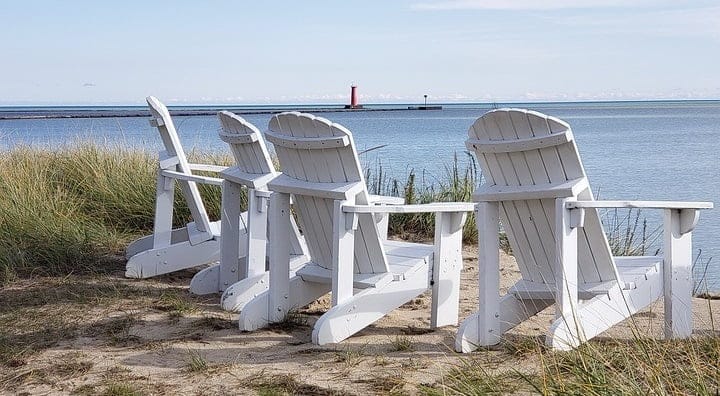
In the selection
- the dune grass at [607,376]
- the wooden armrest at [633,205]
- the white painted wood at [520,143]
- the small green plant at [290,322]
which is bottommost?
the small green plant at [290,322]

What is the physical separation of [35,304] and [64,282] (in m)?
0.63

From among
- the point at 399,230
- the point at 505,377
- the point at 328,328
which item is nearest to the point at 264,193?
the point at 328,328

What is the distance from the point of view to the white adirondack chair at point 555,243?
4488 millimetres

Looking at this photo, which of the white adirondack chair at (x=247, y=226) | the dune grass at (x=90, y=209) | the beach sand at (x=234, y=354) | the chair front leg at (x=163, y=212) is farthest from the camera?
the dune grass at (x=90, y=209)

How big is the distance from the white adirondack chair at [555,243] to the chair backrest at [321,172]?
0.64 m

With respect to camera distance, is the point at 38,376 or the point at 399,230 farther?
the point at 399,230

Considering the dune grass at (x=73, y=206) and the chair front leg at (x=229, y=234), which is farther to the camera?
the dune grass at (x=73, y=206)

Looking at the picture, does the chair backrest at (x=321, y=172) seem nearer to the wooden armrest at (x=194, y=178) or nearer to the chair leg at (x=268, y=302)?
the chair leg at (x=268, y=302)

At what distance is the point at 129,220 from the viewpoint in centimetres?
915

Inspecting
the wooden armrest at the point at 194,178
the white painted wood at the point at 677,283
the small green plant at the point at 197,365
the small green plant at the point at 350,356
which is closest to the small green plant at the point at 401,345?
the small green plant at the point at 350,356

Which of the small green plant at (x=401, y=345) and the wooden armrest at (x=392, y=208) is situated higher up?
the wooden armrest at (x=392, y=208)

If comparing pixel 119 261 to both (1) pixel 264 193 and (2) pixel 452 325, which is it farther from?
(2) pixel 452 325

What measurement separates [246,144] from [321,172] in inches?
40.2

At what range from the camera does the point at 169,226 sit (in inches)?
292
